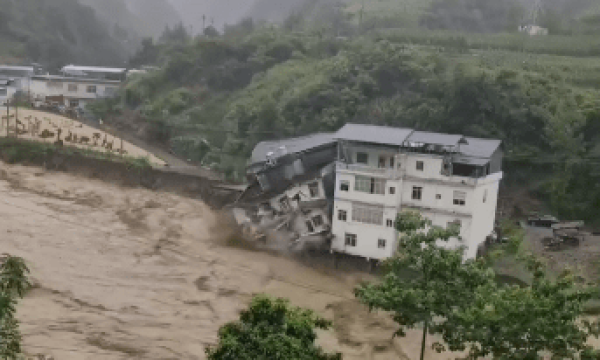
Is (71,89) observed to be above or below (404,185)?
above

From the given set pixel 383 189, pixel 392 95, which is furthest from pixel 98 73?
pixel 383 189

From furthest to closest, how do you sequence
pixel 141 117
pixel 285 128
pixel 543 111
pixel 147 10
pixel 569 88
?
1. pixel 147 10
2. pixel 141 117
3. pixel 285 128
4. pixel 569 88
5. pixel 543 111

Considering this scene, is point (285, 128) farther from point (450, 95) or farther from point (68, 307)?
point (68, 307)

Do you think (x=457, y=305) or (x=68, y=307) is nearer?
(x=457, y=305)

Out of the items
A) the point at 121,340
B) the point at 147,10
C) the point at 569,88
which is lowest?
the point at 121,340

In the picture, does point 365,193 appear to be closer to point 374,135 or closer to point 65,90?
point 374,135

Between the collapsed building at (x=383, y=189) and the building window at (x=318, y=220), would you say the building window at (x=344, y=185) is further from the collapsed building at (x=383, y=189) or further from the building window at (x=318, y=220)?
the building window at (x=318, y=220)

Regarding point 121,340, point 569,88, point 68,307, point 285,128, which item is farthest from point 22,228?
point 569,88

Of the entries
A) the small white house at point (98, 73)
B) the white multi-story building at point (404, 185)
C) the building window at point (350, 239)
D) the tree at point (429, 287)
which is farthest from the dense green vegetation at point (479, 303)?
the small white house at point (98, 73)

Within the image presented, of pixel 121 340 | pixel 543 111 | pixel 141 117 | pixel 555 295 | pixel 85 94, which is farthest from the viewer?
pixel 85 94
